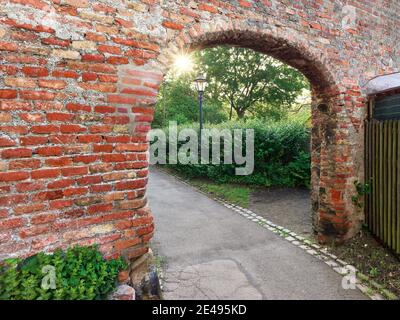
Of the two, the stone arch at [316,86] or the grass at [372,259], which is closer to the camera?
the stone arch at [316,86]

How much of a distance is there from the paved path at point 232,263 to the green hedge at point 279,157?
2963 millimetres

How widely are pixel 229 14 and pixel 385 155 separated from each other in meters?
3.16

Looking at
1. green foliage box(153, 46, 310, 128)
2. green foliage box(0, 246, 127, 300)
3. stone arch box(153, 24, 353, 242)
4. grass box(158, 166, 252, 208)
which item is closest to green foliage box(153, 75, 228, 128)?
green foliage box(153, 46, 310, 128)

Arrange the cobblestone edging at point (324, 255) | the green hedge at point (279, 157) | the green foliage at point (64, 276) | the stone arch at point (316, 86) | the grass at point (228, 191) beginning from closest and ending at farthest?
the green foliage at point (64, 276) < the stone arch at point (316, 86) < the cobblestone edging at point (324, 255) < the grass at point (228, 191) < the green hedge at point (279, 157)

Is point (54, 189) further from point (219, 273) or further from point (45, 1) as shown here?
point (219, 273)

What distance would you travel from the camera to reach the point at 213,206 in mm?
7941

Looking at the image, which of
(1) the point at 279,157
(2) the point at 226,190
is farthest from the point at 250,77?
(2) the point at 226,190

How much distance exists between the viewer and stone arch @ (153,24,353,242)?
3.27m

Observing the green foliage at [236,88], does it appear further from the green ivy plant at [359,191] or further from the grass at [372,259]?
the grass at [372,259]

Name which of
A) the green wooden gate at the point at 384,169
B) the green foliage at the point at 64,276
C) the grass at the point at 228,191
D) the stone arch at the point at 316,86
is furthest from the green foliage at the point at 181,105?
the green foliage at the point at 64,276

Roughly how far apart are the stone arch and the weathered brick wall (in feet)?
0.09

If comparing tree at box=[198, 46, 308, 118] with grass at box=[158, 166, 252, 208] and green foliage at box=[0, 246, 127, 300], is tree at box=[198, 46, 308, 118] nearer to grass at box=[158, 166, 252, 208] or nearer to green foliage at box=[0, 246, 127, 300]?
grass at box=[158, 166, 252, 208]

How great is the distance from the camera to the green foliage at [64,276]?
7.41ft

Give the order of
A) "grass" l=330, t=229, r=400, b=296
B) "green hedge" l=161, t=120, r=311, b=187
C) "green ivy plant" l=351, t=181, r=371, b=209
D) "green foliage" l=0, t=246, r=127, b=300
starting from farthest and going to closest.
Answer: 1. "green hedge" l=161, t=120, r=311, b=187
2. "green ivy plant" l=351, t=181, r=371, b=209
3. "grass" l=330, t=229, r=400, b=296
4. "green foliage" l=0, t=246, r=127, b=300
